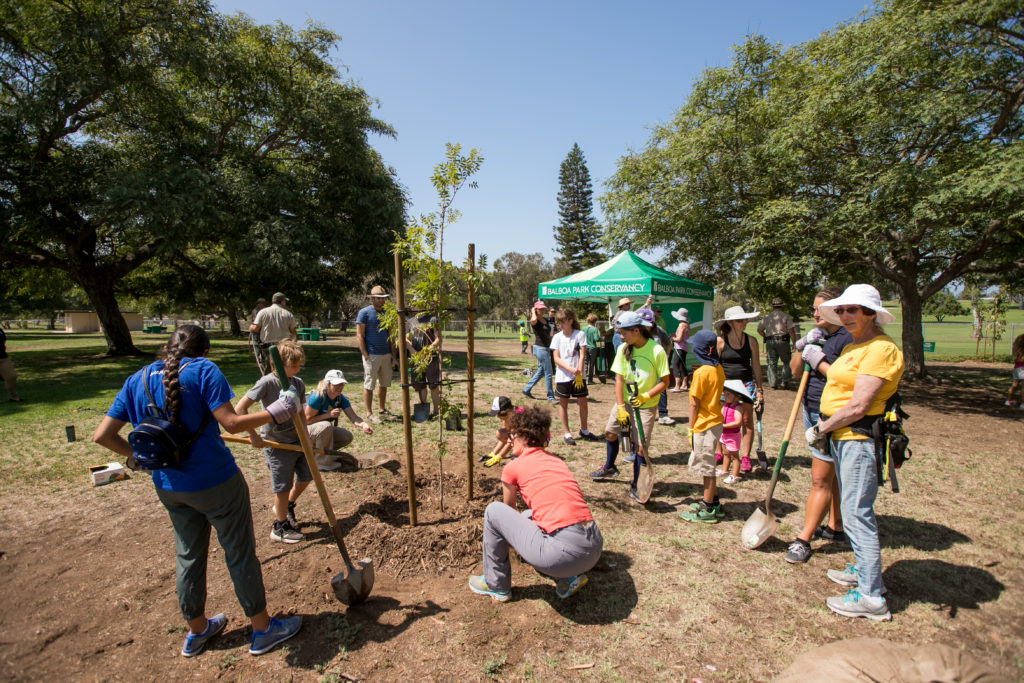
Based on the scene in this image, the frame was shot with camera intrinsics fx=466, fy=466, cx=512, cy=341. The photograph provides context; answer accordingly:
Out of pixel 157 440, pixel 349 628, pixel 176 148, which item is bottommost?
pixel 349 628

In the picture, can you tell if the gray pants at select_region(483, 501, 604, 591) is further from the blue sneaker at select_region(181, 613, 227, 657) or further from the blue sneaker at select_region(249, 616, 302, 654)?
the blue sneaker at select_region(181, 613, 227, 657)

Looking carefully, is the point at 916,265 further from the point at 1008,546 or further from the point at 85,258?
the point at 85,258

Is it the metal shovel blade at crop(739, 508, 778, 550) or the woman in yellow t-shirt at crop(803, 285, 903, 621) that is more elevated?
the woman in yellow t-shirt at crop(803, 285, 903, 621)

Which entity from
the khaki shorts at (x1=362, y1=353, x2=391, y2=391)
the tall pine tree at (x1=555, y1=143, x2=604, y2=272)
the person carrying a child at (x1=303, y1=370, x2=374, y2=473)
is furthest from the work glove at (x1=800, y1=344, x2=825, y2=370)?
the tall pine tree at (x1=555, y1=143, x2=604, y2=272)

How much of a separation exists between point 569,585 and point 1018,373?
11838 millimetres

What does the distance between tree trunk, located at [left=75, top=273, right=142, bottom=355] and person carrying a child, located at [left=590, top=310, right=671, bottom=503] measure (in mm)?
20793

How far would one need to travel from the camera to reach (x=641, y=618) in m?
3.09

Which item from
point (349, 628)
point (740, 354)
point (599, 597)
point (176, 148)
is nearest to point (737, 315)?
point (740, 354)

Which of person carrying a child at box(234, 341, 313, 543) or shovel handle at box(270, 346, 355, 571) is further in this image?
person carrying a child at box(234, 341, 313, 543)

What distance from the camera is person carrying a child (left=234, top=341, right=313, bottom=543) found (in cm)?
371

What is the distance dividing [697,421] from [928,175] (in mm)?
8543

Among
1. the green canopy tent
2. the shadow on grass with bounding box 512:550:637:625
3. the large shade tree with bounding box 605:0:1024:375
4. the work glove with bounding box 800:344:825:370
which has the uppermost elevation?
the large shade tree with bounding box 605:0:1024:375

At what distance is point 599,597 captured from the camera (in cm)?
329

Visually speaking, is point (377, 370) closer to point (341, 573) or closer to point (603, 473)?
point (603, 473)
